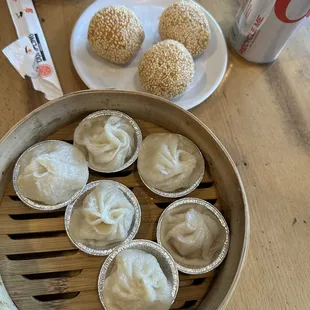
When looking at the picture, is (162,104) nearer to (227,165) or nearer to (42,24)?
(227,165)

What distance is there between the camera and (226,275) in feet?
2.95

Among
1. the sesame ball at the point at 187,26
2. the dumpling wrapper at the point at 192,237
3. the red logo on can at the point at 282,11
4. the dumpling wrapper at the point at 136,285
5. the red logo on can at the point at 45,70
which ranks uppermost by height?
the red logo on can at the point at 282,11

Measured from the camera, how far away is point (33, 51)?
1.26m

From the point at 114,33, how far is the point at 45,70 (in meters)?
0.29

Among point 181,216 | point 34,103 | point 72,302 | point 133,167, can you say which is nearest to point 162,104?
A: point 133,167

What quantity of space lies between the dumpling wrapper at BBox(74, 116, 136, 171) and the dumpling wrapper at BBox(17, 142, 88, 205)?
1.6 inches

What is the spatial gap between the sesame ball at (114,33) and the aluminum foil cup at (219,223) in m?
0.56

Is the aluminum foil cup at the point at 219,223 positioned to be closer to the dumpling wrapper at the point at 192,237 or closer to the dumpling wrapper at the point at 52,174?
the dumpling wrapper at the point at 192,237

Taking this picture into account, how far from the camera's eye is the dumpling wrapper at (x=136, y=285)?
34.3 inches

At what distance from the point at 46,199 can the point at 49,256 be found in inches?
6.4

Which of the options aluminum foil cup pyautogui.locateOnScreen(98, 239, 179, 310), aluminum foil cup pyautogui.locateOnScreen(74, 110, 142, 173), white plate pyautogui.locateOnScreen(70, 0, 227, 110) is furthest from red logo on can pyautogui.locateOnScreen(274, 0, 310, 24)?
aluminum foil cup pyautogui.locateOnScreen(98, 239, 179, 310)

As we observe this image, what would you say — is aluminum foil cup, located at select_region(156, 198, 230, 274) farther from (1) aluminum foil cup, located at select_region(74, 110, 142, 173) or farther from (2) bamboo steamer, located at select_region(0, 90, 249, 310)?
(1) aluminum foil cup, located at select_region(74, 110, 142, 173)

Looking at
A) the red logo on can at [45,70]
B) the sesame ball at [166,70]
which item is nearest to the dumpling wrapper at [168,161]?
the sesame ball at [166,70]

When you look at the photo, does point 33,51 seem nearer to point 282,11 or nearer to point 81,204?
point 81,204
